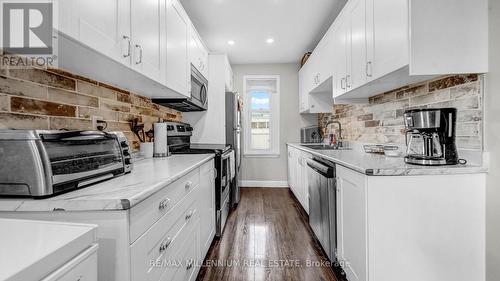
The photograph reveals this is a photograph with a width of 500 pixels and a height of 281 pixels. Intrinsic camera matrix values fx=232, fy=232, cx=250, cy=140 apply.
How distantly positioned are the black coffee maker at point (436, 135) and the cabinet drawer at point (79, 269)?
1638 millimetres

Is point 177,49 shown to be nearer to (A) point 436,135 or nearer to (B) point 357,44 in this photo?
(B) point 357,44

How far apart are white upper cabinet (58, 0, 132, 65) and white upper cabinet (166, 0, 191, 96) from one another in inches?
22.7

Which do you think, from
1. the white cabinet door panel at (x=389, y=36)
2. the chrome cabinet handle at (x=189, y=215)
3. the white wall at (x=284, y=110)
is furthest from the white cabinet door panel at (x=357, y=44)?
the white wall at (x=284, y=110)

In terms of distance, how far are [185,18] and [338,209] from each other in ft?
7.25

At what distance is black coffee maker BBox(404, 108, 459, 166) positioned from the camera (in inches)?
52.2

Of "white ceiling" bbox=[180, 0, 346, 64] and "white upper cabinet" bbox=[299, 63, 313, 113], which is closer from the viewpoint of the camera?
"white ceiling" bbox=[180, 0, 346, 64]

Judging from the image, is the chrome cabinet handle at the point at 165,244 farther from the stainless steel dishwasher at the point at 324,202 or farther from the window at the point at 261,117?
the window at the point at 261,117

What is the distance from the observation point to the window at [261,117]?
4746 millimetres

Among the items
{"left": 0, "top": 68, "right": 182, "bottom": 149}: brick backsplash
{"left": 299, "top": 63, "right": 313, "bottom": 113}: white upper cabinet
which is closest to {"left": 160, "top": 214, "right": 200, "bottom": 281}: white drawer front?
{"left": 0, "top": 68, "right": 182, "bottom": 149}: brick backsplash

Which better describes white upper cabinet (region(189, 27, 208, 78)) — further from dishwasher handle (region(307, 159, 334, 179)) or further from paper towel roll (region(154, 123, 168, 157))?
dishwasher handle (region(307, 159, 334, 179))

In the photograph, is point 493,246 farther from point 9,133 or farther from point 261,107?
point 261,107

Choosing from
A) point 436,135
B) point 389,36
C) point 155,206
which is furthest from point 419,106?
point 155,206

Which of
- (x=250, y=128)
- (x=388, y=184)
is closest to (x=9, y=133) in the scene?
(x=388, y=184)

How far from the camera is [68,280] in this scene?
555 mm
